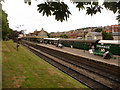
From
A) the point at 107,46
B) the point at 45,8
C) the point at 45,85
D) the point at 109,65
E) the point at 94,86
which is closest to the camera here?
the point at 45,8

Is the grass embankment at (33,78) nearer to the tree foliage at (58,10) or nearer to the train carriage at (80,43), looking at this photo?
the tree foliage at (58,10)

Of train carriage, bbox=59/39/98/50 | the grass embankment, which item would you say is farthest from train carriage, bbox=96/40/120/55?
the grass embankment

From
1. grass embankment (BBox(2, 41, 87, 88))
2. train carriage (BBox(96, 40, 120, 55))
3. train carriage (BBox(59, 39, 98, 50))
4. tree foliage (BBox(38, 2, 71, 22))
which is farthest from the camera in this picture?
train carriage (BBox(59, 39, 98, 50))

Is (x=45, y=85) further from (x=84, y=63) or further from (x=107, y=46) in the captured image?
(x=107, y=46)

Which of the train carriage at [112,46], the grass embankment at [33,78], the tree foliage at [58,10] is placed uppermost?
the tree foliage at [58,10]

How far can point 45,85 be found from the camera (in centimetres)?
816

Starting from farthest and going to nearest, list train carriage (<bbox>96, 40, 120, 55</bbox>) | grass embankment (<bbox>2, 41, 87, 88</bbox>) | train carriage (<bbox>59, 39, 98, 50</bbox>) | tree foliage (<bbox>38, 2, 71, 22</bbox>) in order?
train carriage (<bbox>59, 39, 98, 50</bbox>) < train carriage (<bbox>96, 40, 120, 55</bbox>) < grass embankment (<bbox>2, 41, 87, 88</bbox>) < tree foliage (<bbox>38, 2, 71, 22</bbox>)

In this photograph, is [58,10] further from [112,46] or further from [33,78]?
[112,46]

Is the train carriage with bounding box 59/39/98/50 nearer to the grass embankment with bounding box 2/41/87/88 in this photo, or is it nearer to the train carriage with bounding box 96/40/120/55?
the train carriage with bounding box 96/40/120/55

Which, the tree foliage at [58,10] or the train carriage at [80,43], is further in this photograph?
the train carriage at [80,43]

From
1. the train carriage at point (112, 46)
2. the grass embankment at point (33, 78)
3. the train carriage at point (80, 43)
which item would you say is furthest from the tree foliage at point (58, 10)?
the train carriage at point (80, 43)

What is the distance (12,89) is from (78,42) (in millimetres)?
27591

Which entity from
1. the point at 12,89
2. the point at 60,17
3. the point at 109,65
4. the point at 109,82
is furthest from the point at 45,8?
the point at 109,65

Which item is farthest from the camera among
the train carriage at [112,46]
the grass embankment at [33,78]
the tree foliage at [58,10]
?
the train carriage at [112,46]
